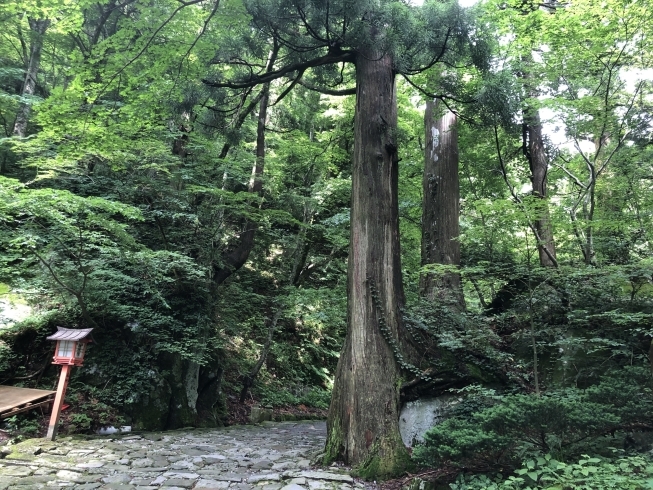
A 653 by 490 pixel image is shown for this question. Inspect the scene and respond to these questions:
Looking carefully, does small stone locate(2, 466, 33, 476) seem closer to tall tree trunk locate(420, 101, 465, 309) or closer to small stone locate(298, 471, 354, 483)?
small stone locate(298, 471, 354, 483)

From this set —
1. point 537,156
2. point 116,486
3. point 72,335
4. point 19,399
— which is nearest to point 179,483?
point 116,486

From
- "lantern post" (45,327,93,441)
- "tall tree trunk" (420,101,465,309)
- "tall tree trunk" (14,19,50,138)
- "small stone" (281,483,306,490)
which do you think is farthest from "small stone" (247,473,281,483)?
"tall tree trunk" (14,19,50,138)

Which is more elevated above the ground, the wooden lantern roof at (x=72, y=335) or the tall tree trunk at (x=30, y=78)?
the tall tree trunk at (x=30, y=78)

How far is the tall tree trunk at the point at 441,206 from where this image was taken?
21.7 feet

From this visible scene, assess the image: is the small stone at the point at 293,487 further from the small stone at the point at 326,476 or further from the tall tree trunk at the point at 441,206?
the tall tree trunk at the point at 441,206

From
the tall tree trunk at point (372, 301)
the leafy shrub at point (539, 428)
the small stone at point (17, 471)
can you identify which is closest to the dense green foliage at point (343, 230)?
the leafy shrub at point (539, 428)

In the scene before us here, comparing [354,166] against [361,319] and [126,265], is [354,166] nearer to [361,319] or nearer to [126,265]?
[361,319]

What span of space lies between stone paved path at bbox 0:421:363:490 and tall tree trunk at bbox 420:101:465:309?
3.13m

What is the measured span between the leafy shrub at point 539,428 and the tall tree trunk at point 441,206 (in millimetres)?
2667

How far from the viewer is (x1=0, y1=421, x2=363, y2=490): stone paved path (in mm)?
3773

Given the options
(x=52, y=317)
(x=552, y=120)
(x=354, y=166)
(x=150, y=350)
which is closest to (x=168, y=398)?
(x=150, y=350)

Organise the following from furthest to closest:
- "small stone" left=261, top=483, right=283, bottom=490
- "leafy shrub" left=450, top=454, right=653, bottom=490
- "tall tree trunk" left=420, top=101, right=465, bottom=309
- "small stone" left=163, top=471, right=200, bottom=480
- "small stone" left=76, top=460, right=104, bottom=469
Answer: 1. "tall tree trunk" left=420, top=101, right=465, bottom=309
2. "small stone" left=76, top=460, right=104, bottom=469
3. "small stone" left=163, top=471, right=200, bottom=480
4. "small stone" left=261, top=483, right=283, bottom=490
5. "leafy shrub" left=450, top=454, right=653, bottom=490

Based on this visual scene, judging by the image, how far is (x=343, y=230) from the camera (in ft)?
30.0

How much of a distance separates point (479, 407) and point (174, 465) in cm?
342
